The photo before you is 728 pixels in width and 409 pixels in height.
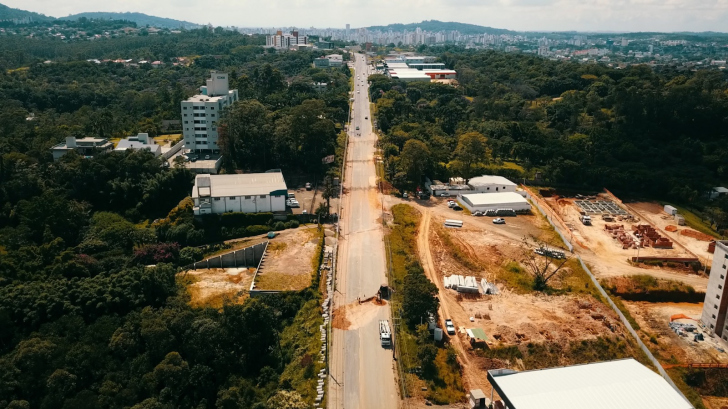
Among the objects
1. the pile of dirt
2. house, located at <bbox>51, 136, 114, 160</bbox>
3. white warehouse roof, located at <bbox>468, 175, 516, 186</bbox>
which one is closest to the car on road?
white warehouse roof, located at <bbox>468, 175, 516, 186</bbox>

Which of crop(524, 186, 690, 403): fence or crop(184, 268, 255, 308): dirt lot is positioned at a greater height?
crop(524, 186, 690, 403): fence

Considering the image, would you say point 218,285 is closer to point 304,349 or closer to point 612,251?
point 304,349

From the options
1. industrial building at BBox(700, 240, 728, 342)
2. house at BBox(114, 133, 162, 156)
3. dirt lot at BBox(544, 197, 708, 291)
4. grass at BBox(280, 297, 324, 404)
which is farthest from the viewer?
house at BBox(114, 133, 162, 156)

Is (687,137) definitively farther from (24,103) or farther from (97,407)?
(24,103)

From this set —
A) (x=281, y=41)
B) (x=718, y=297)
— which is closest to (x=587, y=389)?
(x=718, y=297)

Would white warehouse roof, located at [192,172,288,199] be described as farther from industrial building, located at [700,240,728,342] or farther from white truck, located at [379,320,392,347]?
industrial building, located at [700,240,728,342]

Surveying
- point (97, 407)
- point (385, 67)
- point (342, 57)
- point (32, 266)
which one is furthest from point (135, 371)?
point (342, 57)
